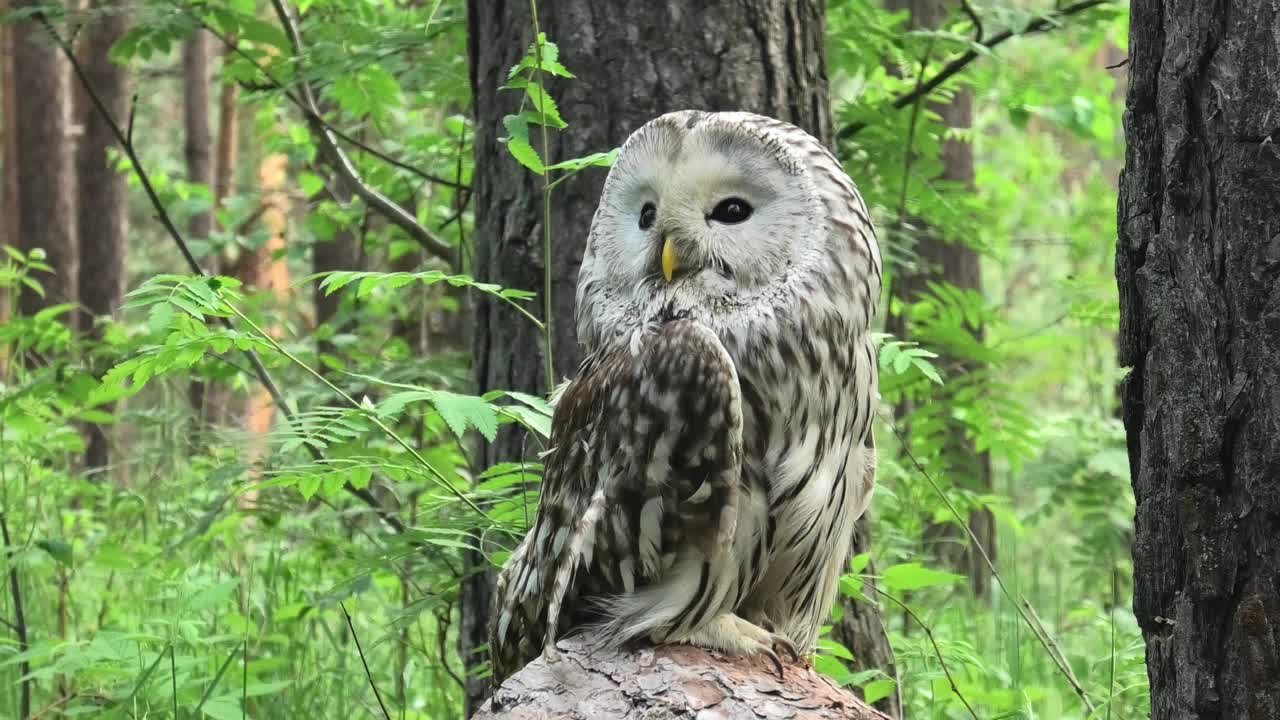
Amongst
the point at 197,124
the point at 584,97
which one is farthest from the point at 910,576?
the point at 197,124

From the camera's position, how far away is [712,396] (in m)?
2.03

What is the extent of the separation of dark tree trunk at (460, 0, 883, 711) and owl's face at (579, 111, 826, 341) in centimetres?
79

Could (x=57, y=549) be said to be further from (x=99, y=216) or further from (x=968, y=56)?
(x=99, y=216)

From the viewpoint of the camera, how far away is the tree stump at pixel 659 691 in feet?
6.17

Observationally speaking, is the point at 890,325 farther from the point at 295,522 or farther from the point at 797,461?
the point at 797,461

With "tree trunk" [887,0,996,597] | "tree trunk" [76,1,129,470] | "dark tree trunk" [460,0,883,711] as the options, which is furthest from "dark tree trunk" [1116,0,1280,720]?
"tree trunk" [76,1,129,470]

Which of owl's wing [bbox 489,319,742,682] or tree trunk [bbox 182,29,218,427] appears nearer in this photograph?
owl's wing [bbox 489,319,742,682]

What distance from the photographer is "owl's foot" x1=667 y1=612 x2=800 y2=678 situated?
2148 mm

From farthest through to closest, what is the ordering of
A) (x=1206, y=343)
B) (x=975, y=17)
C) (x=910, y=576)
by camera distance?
(x=975, y=17), (x=910, y=576), (x=1206, y=343)

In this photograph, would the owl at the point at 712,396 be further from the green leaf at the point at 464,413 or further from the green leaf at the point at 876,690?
the green leaf at the point at 876,690

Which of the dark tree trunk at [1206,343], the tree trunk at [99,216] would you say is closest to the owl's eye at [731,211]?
the dark tree trunk at [1206,343]

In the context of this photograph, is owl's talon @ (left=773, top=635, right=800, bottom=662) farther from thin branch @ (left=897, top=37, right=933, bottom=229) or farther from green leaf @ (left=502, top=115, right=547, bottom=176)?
thin branch @ (left=897, top=37, right=933, bottom=229)

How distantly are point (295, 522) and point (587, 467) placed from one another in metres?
2.98

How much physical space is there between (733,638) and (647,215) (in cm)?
81
